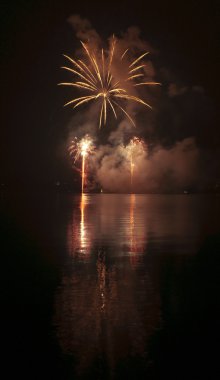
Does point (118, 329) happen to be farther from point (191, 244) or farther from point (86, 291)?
point (191, 244)

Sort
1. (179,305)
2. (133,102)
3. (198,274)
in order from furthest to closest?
(133,102), (198,274), (179,305)

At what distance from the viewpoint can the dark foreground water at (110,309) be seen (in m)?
9.34

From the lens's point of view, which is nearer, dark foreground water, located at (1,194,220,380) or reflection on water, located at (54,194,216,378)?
dark foreground water, located at (1,194,220,380)

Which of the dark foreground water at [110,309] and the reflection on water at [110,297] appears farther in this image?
the reflection on water at [110,297]

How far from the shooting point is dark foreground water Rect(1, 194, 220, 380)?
9.34 m

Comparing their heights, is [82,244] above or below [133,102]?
below

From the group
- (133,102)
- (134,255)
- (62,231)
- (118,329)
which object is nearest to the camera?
(118,329)

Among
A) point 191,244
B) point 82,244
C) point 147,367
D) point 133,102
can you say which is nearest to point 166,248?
point 191,244

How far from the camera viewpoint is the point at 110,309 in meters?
12.9

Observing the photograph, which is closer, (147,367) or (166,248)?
(147,367)

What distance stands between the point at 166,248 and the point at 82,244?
3.56m

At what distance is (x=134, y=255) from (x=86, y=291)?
7.50 metres

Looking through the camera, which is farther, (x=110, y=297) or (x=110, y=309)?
(x=110, y=297)

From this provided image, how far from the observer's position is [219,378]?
880cm
